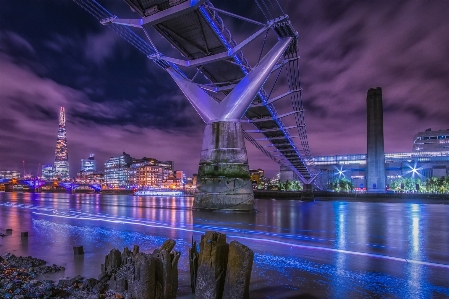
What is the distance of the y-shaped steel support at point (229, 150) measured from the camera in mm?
24938

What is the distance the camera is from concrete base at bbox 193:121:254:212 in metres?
24.9

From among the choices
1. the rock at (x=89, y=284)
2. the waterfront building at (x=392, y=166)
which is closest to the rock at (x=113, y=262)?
the rock at (x=89, y=284)

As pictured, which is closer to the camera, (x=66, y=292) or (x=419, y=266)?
(x=66, y=292)

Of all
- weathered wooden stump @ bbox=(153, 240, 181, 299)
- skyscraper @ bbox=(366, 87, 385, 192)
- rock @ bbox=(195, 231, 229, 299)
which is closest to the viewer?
rock @ bbox=(195, 231, 229, 299)

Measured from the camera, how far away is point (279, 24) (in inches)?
970

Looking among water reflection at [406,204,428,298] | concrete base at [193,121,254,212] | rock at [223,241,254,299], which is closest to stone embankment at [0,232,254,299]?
rock at [223,241,254,299]

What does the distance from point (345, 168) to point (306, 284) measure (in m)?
137

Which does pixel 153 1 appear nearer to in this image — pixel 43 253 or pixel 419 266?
pixel 43 253

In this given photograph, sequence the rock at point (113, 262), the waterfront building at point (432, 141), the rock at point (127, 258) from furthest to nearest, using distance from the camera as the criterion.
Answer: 1. the waterfront building at point (432, 141)
2. the rock at point (113, 262)
3. the rock at point (127, 258)

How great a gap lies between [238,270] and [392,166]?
13995 centimetres

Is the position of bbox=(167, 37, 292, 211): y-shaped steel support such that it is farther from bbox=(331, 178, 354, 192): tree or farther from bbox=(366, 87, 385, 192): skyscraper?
bbox=(331, 178, 354, 192): tree

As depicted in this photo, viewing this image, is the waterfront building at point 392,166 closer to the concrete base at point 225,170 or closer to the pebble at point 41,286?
the concrete base at point 225,170

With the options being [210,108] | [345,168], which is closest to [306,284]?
[210,108]

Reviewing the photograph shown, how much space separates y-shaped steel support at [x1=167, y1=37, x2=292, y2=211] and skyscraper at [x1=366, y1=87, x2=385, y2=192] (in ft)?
187
